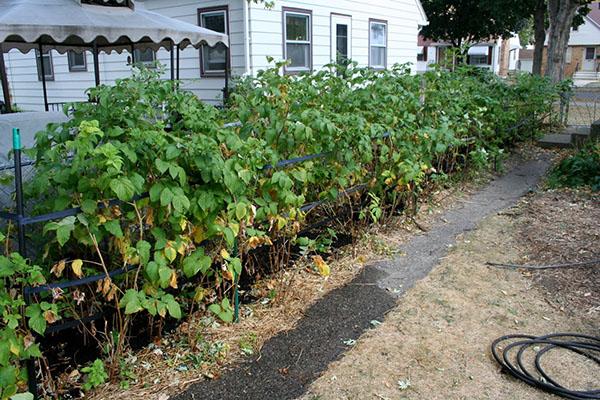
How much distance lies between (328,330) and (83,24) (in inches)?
205

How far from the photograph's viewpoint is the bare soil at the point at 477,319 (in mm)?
2883

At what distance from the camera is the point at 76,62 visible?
502 inches

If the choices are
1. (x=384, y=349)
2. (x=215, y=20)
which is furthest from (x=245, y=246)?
(x=215, y=20)

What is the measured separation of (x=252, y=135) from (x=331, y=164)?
2.71 ft

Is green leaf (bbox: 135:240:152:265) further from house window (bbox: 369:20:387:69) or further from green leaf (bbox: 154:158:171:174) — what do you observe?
house window (bbox: 369:20:387:69)

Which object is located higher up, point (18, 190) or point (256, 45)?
point (256, 45)

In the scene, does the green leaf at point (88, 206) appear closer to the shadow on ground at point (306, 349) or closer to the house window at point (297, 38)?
the shadow on ground at point (306, 349)

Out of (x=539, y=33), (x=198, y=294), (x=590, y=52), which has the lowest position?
(x=198, y=294)

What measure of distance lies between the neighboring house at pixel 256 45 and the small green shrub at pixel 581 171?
365 cm

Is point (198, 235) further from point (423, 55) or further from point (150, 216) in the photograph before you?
point (423, 55)

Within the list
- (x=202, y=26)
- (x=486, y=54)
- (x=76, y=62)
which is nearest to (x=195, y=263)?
(x=202, y=26)

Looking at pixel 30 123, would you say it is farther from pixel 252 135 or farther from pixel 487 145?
pixel 487 145

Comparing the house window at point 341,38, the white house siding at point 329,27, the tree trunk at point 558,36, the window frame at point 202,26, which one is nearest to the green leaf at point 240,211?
the window frame at point 202,26

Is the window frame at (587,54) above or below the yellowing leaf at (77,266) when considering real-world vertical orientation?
above
